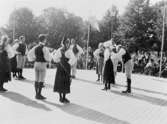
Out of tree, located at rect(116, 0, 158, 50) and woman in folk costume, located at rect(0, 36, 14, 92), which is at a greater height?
tree, located at rect(116, 0, 158, 50)

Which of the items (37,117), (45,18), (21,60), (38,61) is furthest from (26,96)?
(45,18)

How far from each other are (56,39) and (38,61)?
43770 millimetres

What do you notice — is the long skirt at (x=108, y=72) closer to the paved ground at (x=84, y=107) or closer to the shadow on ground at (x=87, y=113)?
the paved ground at (x=84, y=107)

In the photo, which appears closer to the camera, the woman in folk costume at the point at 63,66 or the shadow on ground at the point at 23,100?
the shadow on ground at the point at 23,100

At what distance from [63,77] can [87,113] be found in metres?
1.37

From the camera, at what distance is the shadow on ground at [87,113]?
7.04m

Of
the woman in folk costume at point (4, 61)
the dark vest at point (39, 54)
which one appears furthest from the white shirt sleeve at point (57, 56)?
the woman in folk costume at point (4, 61)

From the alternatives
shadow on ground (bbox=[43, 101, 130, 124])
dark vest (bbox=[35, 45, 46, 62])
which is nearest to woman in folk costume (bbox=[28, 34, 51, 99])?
dark vest (bbox=[35, 45, 46, 62])

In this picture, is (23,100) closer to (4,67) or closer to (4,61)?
(4,67)

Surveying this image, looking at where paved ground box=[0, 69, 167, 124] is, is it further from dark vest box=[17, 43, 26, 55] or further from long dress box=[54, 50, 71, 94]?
dark vest box=[17, 43, 26, 55]

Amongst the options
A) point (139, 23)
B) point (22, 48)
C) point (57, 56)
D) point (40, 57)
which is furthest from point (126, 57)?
point (139, 23)

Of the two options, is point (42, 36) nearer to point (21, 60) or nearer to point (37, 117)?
point (37, 117)

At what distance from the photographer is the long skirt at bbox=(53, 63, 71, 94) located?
28.1ft

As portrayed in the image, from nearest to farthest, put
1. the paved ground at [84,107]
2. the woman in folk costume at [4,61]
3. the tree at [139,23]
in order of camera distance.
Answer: the paved ground at [84,107]
the woman in folk costume at [4,61]
the tree at [139,23]
